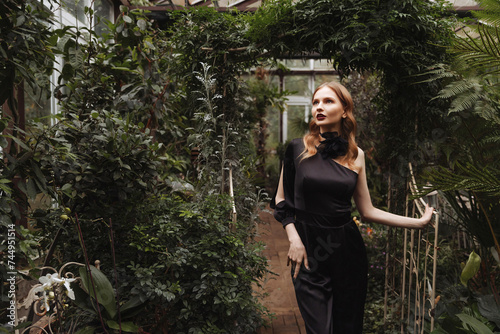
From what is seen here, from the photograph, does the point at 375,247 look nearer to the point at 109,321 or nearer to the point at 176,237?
the point at 176,237

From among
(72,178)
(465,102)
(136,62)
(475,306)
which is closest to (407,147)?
(465,102)

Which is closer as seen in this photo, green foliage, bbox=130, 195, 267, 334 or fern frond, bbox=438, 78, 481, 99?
fern frond, bbox=438, 78, 481, 99

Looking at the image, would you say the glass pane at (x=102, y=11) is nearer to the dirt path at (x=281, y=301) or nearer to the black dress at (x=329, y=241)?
the dirt path at (x=281, y=301)

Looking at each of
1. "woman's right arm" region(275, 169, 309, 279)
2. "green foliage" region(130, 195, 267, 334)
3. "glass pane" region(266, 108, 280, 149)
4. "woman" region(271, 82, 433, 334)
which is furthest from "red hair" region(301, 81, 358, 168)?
"glass pane" region(266, 108, 280, 149)

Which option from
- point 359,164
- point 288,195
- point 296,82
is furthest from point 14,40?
point 296,82

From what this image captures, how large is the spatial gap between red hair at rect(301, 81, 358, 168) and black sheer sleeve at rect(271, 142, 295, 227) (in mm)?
92

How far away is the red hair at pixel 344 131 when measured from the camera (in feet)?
6.59

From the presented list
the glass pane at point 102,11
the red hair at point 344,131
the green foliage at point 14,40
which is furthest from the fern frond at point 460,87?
the glass pane at point 102,11

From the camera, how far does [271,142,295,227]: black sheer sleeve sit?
6.77 ft

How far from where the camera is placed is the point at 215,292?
2.73m

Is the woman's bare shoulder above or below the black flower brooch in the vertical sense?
below

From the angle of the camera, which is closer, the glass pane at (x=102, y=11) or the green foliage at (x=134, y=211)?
the green foliage at (x=134, y=211)

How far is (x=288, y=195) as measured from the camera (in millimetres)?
2094

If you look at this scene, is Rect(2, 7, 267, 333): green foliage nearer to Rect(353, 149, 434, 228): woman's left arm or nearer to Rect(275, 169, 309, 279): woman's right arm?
Rect(275, 169, 309, 279): woman's right arm
